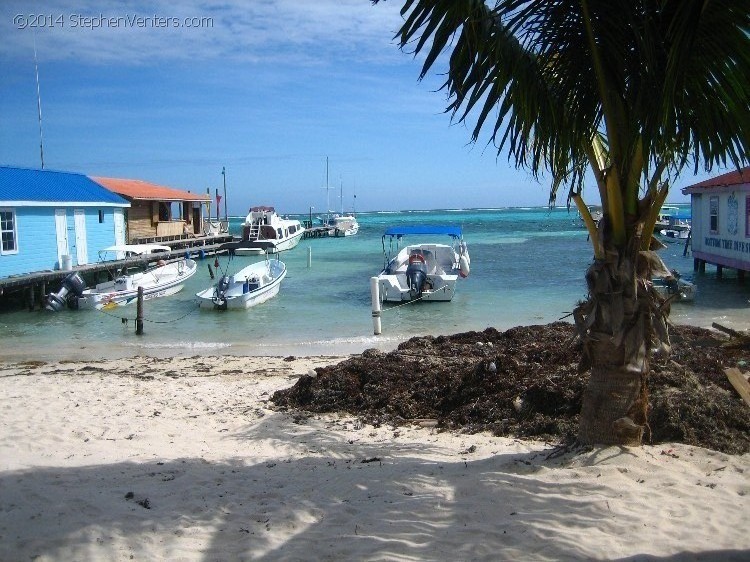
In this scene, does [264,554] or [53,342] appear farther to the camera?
[53,342]

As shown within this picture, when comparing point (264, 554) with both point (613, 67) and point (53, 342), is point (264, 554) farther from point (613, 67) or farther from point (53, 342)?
point (53, 342)

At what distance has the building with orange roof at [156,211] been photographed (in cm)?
3688

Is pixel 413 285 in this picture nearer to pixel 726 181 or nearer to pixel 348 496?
pixel 726 181

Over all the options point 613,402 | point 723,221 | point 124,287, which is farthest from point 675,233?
point 613,402

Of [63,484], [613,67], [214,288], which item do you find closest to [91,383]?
[63,484]

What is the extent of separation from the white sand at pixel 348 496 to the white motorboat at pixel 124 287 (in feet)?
48.8

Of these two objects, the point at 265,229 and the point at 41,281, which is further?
the point at 265,229

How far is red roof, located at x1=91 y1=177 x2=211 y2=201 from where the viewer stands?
36469mm

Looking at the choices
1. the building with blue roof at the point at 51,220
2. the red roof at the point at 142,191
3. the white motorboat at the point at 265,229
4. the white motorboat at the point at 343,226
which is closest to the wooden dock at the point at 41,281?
the building with blue roof at the point at 51,220

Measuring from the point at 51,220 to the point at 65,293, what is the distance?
3.76 m

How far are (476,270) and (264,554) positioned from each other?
34153mm

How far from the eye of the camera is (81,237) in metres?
28.7

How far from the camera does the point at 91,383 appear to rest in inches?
423

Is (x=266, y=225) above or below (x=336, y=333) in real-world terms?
above
